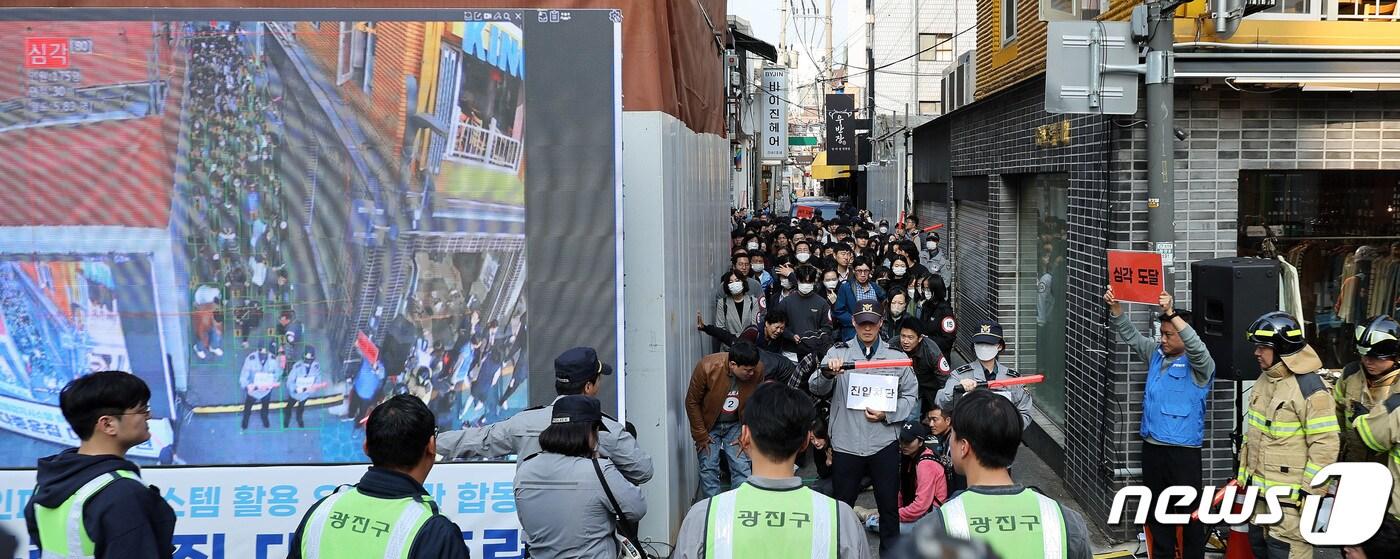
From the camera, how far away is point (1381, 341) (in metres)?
5.81

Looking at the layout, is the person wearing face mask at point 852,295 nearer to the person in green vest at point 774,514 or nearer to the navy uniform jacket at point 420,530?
the person in green vest at point 774,514

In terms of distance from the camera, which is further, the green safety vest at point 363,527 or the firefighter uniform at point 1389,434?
the firefighter uniform at point 1389,434

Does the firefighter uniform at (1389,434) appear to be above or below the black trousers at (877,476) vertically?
above

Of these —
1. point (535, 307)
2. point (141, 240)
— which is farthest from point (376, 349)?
point (141, 240)

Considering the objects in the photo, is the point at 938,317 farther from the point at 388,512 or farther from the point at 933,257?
the point at 388,512

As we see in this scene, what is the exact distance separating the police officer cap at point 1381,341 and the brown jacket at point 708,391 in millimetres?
3763

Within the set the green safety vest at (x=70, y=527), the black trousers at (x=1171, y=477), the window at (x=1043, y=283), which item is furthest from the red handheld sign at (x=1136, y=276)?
the green safety vest at (x=70, y=527)

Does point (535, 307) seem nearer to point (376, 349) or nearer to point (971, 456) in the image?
point (376, 349)

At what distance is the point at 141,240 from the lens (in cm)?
579

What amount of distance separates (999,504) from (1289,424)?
130 inches

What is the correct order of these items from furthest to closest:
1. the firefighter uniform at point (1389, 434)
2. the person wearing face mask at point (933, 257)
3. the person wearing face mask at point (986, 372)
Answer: the person wearing face mask at point (933, 257) < the person wearing face mask at point (986, 372) < the firefighter uniform at point (1389, 434)

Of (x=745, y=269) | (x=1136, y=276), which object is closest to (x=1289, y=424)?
(x=1136, y=276)

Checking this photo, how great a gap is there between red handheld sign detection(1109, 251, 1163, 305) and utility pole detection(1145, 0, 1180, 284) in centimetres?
8

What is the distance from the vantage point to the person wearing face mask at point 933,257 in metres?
15.4
